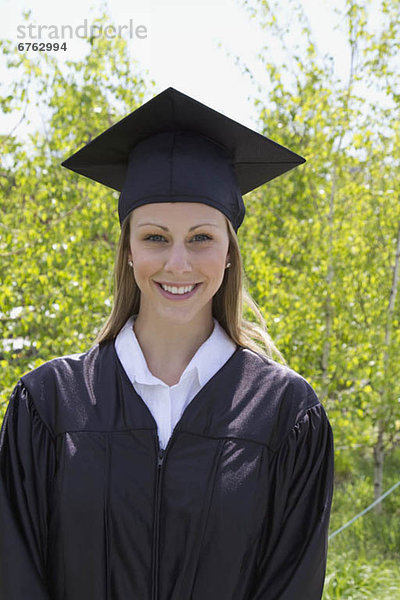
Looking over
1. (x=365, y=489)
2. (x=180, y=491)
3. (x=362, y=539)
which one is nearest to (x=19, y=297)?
(x=180, y=491)

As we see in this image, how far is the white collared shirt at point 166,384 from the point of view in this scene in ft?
6.04

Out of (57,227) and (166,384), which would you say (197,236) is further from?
(57,227)

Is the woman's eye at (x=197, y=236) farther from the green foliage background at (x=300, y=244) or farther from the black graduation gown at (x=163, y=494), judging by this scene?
the green foliage background at (x=300, y=244)

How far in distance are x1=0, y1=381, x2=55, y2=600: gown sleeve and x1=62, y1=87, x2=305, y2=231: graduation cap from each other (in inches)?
23.6

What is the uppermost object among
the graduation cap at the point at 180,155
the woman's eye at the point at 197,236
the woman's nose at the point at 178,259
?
the graduation cap at the point at 180,155

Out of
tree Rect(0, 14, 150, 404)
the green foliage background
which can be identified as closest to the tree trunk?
the green foliage background

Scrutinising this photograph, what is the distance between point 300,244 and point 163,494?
3726 millimetres

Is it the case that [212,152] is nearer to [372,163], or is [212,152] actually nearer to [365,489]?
[372,163]

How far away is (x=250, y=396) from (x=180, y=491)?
0.98 feet

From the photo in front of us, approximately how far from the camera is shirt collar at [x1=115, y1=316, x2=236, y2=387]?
1880 mm

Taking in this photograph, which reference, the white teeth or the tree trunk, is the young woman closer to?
the white teeth

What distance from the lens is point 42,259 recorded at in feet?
13.4

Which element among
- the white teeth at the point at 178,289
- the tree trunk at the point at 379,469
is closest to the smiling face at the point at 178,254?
the white teeth at the point at 178,289

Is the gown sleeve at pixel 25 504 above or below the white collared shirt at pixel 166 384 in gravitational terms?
below
